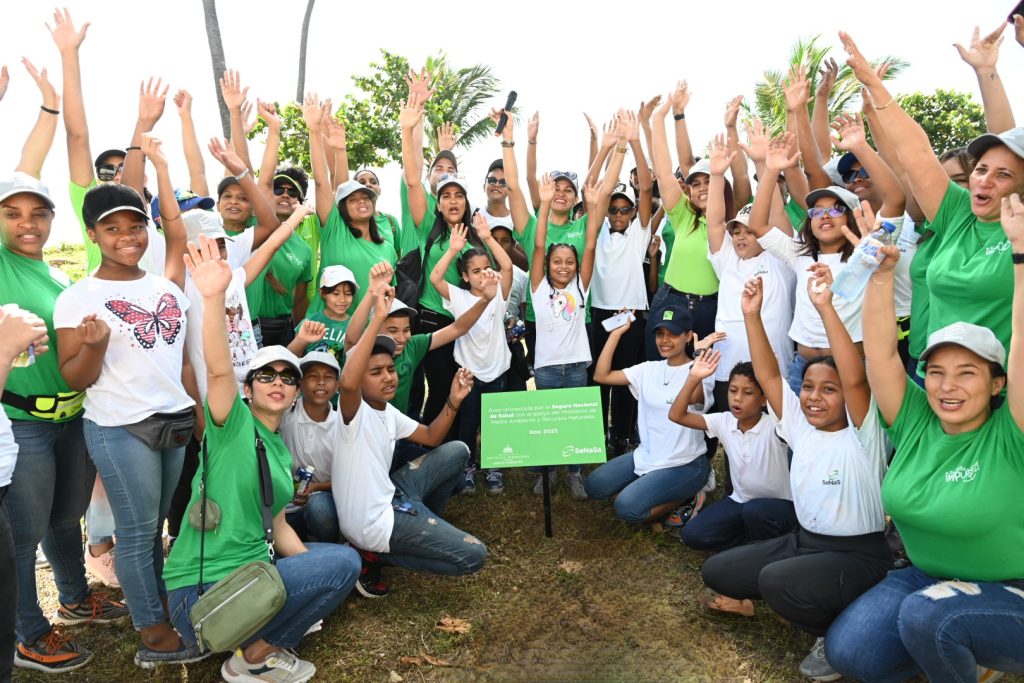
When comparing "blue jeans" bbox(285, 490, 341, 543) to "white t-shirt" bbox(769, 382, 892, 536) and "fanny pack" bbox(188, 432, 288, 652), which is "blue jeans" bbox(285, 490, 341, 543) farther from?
"white t-shirt" bbox(769, 382, 892, 536)

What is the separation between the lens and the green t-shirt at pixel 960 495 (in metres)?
3.12

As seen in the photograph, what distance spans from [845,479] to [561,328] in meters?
2.71

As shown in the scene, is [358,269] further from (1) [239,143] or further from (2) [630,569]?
(2) [630,569]

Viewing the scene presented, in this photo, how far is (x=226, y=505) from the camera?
3625 mm

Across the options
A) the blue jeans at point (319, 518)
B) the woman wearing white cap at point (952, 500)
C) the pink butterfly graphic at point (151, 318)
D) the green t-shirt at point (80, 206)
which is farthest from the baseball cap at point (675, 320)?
the green t-shirt at point (80, 206)

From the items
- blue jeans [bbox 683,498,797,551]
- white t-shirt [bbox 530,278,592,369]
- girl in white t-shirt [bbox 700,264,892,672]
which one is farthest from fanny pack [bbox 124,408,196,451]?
blue jeans [bbox 683,498,797,551]

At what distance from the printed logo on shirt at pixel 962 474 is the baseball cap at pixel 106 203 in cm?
429

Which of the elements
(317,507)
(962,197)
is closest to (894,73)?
(962,197)

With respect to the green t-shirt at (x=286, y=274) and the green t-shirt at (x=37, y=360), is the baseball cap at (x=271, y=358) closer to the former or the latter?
the green t-shirt at (x=37, y=360)

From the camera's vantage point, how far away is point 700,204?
5.93 m

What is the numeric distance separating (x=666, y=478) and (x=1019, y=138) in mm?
3105

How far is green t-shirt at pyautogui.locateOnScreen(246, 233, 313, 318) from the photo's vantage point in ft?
18.4

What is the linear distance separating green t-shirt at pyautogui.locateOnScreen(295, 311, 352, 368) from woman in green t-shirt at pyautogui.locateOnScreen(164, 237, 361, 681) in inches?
47.3

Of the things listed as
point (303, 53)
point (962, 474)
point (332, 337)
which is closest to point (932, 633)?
point (962, 474)
